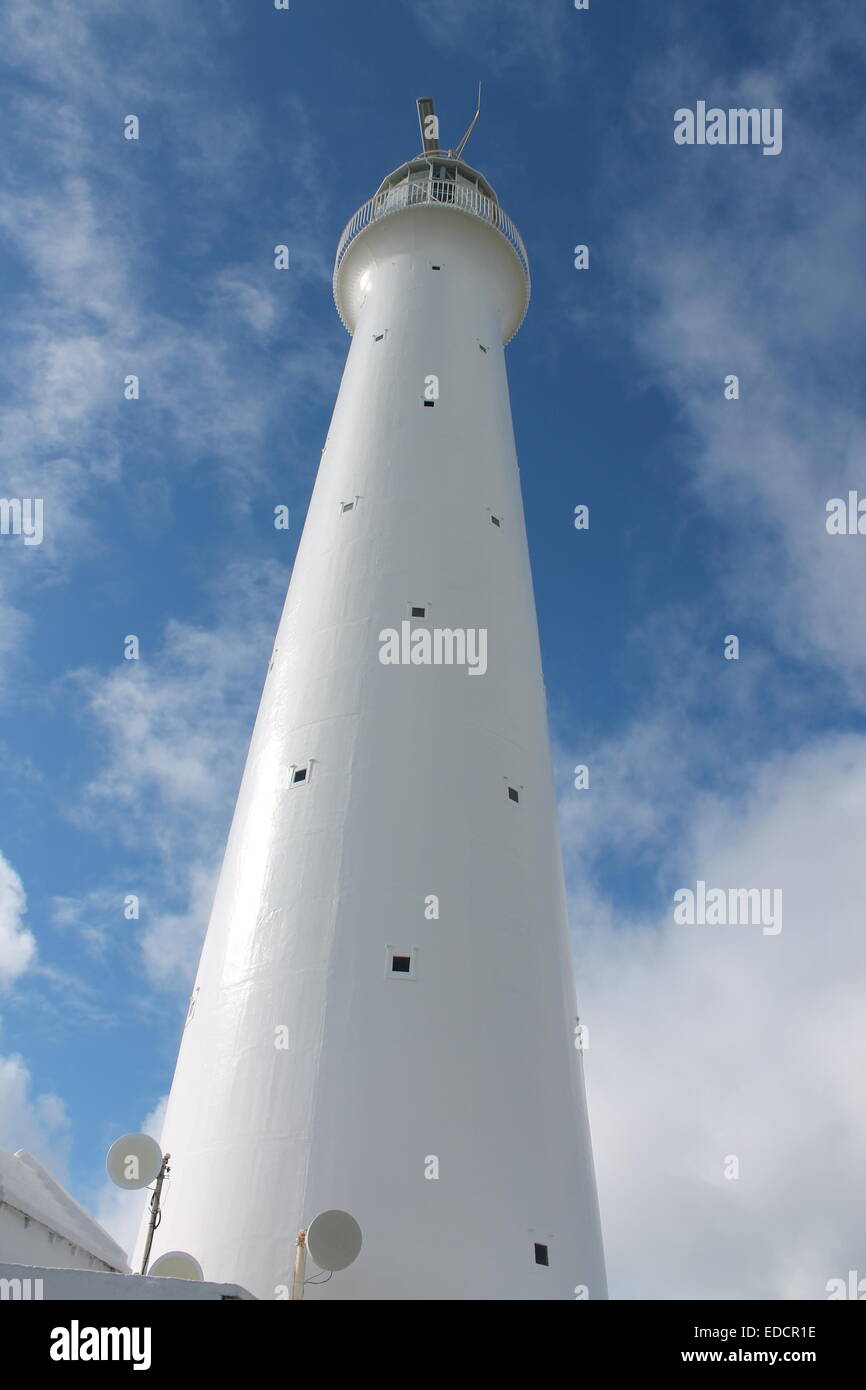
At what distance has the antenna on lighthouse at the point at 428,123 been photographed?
1179 inches

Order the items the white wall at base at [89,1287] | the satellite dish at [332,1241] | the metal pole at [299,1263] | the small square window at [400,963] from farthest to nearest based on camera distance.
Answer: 1. the small square window at [400,963]
2. the metal pole at [299,1263]
3. the satellite dish at [332,1241]
4. the white wall at base at [89,1287]

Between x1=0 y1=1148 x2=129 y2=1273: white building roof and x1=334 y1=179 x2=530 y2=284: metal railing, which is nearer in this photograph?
x1=0 y1=1148 x2=129 y2=1273: white building roof

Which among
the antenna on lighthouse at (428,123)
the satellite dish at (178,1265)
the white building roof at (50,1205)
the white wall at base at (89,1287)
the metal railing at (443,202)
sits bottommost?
the white wall at base at (89,1287)

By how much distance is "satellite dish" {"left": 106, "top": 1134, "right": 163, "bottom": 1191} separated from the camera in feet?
41.7

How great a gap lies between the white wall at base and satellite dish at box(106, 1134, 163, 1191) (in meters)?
2.70

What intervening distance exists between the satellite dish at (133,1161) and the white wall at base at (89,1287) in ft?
8.86

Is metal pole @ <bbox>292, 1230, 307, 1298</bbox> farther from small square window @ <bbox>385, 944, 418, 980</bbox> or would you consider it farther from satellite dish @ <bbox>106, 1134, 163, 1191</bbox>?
small square window @ <bbox>385, 944, 418, 980</bbox>

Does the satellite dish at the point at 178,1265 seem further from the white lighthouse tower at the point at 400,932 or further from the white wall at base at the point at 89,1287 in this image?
the white wall at base at the point at 89,1287

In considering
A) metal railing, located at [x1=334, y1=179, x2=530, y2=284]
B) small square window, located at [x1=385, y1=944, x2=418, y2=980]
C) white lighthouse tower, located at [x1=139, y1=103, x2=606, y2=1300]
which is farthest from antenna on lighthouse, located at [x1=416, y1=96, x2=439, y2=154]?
small square window, located at [x1=385, y1=944, x2=418, y2=980]

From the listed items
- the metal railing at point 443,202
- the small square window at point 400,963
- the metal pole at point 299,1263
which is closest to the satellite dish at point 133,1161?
the metal pole at point 299,1263

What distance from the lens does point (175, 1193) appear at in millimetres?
14305
